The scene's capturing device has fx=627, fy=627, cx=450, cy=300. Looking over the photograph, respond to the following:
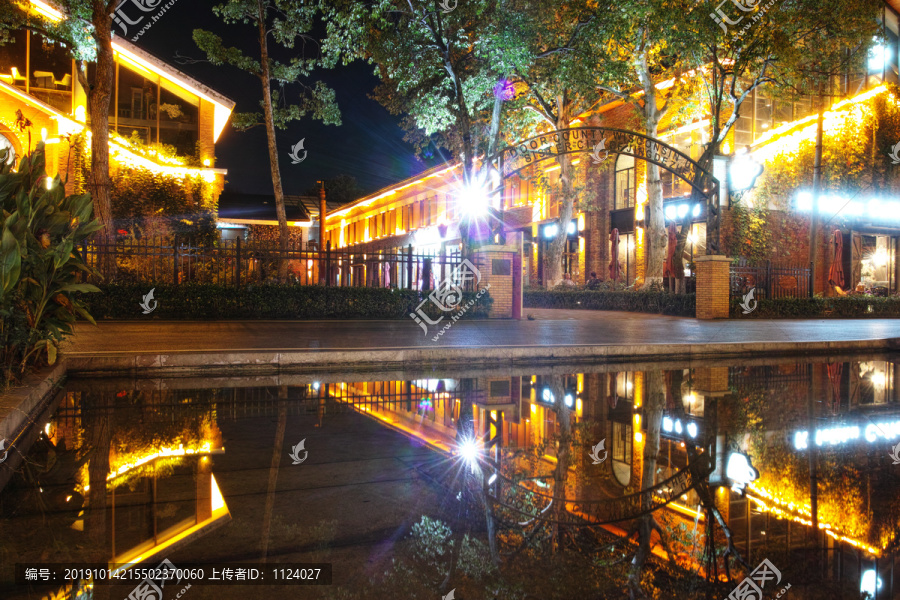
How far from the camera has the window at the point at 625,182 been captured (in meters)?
34.5

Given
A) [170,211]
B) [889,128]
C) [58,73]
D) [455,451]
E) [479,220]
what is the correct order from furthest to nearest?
[889,128], [58,73], [170,211], [479,220], [455,451]

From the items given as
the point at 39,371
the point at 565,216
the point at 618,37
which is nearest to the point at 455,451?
the point at 39,371

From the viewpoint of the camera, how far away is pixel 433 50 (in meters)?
18.7

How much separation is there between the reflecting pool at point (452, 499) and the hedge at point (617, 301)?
16046 mm

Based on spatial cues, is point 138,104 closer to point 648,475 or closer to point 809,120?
point 648,475

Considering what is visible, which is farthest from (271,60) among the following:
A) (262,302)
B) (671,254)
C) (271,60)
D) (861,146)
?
(861,146)

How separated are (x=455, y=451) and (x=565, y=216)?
26094mm

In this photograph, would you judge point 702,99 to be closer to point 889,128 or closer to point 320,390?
point 889,128

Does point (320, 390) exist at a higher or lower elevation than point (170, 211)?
lower

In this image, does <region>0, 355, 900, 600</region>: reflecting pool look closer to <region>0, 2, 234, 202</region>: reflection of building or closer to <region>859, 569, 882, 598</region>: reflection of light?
<region>859, 569, 882, 598</region>: reflection of light

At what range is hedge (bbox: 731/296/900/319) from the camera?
2114cm

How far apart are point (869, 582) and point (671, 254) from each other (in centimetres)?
2613

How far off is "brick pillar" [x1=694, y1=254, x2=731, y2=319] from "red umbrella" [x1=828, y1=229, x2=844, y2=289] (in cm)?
945

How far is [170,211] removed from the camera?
22906mm
